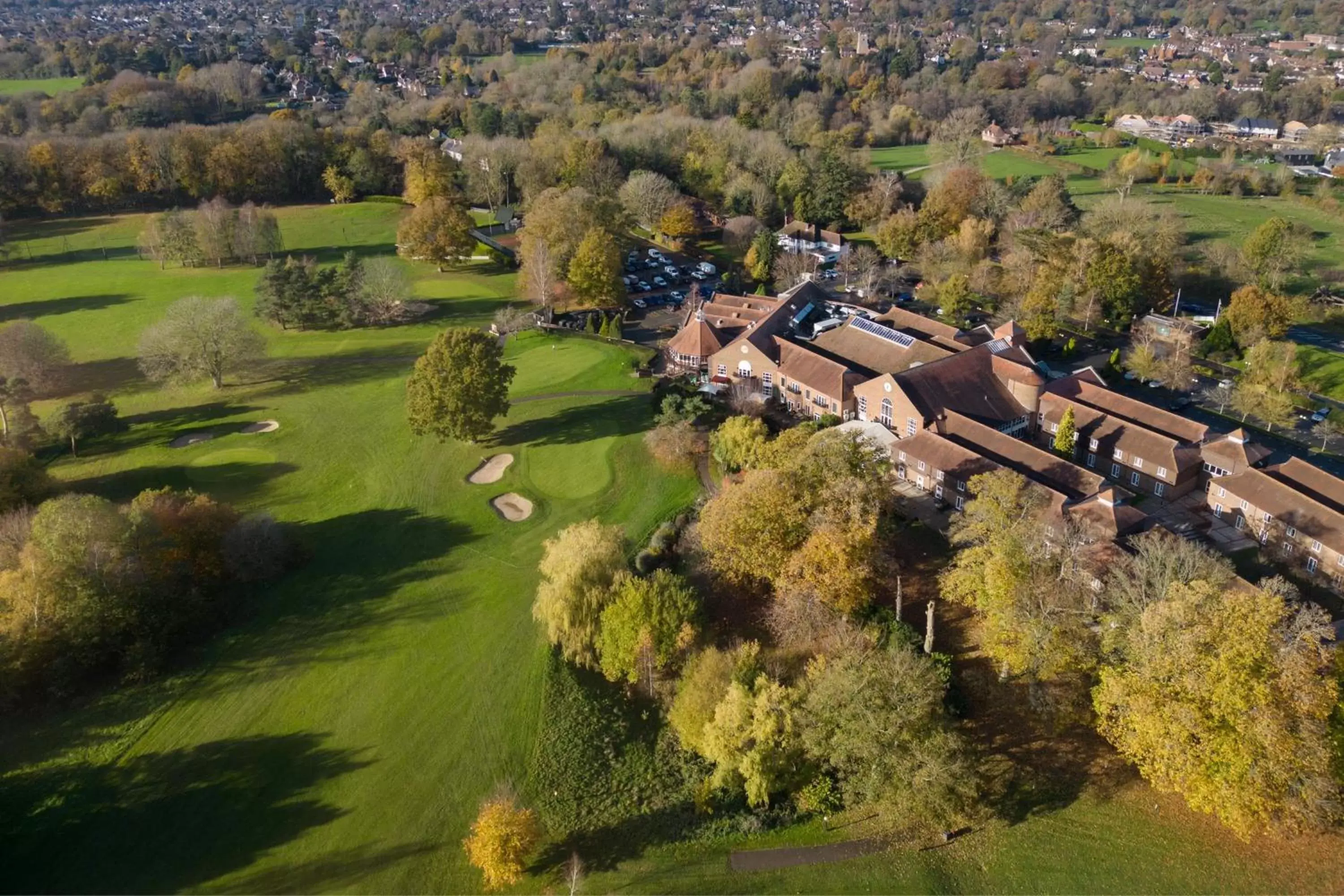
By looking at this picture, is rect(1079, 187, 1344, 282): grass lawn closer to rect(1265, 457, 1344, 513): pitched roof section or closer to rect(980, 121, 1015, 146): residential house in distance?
rect(980, 121, 1015, 146): residential house in distance

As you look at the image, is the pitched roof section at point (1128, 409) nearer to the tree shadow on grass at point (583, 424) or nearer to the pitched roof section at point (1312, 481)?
the pitched roof section at point (1312, 481)

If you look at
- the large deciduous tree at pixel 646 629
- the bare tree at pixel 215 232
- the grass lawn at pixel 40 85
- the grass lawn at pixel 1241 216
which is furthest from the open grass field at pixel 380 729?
the grass lawn at pixel 40 85

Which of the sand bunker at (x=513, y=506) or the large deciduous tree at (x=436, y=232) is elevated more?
the large deciduous tree at (x=436, y=232)

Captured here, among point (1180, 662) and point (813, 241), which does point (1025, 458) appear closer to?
point (1180, 662)

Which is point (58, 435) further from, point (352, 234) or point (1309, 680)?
point (1309, 680)

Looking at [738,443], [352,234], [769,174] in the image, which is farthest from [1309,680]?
[352,234]

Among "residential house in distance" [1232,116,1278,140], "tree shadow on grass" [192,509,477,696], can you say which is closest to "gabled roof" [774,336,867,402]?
"tree shadow on grass" [192,509,477,696]

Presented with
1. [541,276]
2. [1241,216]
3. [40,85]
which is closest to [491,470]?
[541,276]
